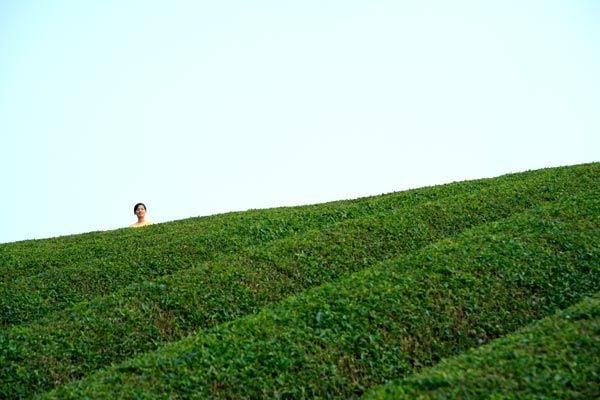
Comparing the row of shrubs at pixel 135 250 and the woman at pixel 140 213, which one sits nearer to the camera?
the row of shrubs at pixel 135 250

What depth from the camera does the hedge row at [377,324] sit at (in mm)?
10758

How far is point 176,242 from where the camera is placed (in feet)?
63.3

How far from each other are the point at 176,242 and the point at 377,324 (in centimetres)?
860

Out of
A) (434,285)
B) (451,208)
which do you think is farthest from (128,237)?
(434,285)

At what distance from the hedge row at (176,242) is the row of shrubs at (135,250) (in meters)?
0.02

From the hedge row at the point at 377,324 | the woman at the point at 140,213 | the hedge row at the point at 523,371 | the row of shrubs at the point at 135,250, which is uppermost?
the woman at the point at 140,213

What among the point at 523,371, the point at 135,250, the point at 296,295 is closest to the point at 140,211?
the point at 135,250

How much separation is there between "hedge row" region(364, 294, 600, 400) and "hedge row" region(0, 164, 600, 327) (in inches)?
317

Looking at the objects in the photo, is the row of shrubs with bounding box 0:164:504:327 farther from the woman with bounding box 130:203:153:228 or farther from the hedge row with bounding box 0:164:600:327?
the woman with bounding box 130:203:153:228

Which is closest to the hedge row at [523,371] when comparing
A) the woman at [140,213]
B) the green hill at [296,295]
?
the green hill at [296,295]

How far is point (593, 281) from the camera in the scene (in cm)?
1404

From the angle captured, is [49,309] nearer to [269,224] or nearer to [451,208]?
[269,224]

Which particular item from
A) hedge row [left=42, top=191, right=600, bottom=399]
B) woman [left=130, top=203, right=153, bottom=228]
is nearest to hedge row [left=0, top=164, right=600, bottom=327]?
woman [left=130, top=203, right=153, bottom=228]

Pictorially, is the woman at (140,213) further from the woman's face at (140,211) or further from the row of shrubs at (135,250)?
the row of shrubs at (135,250)
